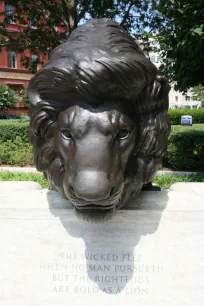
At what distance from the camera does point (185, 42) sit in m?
4.04

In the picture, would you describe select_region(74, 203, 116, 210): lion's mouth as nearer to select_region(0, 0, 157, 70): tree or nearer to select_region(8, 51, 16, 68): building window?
select_region(0, 0, 157, 70): tree

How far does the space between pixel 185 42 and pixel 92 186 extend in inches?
129

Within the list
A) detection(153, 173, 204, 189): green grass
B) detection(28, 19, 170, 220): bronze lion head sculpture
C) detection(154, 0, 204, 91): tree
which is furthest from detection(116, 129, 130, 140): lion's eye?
detection(153, 173, 204, 189): green grass

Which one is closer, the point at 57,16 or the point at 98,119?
the point at 98,119

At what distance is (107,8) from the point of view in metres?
10.3

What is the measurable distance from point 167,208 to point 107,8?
9807 millimetres

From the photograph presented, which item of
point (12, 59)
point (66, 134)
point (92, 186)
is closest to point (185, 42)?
point (66, 134)

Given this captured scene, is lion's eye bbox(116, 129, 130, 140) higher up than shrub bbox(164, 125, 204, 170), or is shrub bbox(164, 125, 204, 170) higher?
lion's eye bbox(116, 129, 130, 140)

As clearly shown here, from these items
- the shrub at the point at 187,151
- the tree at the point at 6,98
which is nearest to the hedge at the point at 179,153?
the shrub at the point at 187,151

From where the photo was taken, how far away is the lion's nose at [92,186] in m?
1.44

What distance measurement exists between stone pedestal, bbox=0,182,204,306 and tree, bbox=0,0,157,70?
9108mm

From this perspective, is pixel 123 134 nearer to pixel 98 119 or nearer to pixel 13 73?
pixel 98 119

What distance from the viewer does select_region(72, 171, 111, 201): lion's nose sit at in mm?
1439

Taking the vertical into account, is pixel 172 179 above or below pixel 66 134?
below
